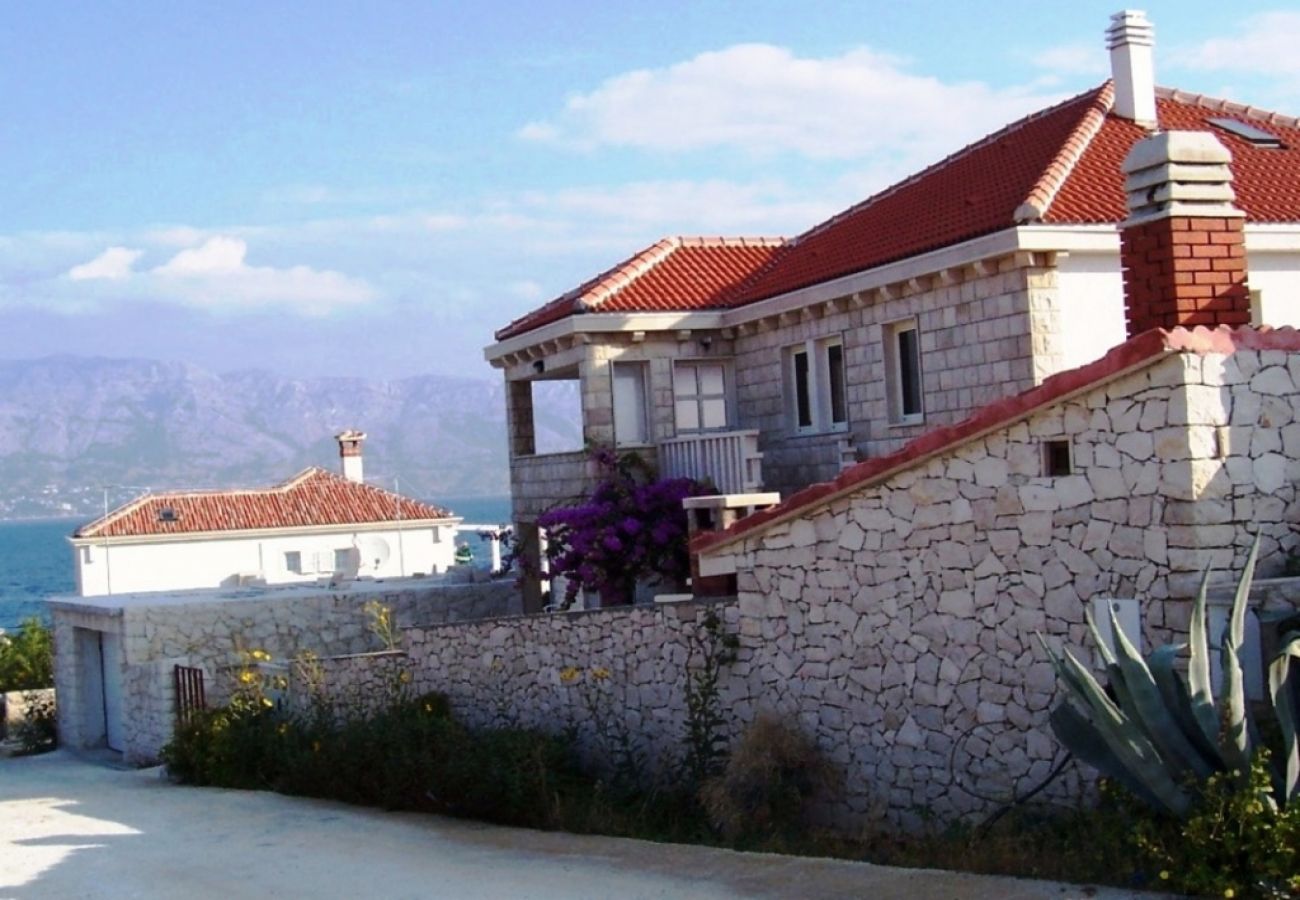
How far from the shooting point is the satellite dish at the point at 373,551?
51.0 metres

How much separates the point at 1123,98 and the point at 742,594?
433 inches

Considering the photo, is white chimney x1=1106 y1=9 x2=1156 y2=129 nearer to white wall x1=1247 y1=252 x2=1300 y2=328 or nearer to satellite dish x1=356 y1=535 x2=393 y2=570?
white wall x1=1247 y1=252 x2=1300 y2=328

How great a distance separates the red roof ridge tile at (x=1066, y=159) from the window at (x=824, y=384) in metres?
3.97

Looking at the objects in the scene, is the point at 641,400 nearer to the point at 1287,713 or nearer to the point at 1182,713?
the point at 1182,713

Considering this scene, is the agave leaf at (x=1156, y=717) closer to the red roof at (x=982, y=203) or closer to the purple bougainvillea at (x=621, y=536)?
the red roof at (x=982, y=203)

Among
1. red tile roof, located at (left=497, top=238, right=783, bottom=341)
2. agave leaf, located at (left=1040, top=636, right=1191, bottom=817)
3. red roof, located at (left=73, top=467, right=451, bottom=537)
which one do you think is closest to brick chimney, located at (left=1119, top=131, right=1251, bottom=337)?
agave leaf, located at (left=1040, top=636, right=1191, bottom=817)

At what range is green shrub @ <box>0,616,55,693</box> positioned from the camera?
36438mm

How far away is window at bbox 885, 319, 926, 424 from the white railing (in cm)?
193

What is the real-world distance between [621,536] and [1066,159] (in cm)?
768

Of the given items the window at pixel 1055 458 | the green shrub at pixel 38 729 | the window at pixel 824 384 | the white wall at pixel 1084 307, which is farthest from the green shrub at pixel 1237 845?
the green shrub at pixel 38 729

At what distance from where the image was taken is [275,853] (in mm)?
14195

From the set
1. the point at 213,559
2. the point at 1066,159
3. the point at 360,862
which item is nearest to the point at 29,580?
the point at 213,559

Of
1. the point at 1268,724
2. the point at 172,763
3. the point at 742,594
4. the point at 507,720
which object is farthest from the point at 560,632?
the point at 1268,724

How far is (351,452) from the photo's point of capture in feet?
181
